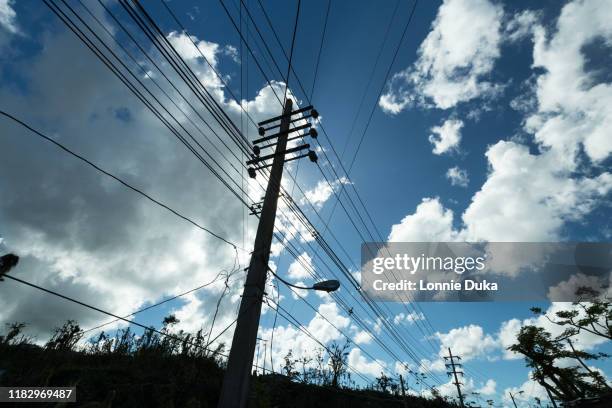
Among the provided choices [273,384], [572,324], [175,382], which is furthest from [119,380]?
[572,324]

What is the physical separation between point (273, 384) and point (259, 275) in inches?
432

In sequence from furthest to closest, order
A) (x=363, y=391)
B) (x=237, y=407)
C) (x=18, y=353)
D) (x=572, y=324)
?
(x=572, y=324)
(x=363, y=391)
(x=18, y=353)
(x=237, y=407)

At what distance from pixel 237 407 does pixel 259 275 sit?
2814mm

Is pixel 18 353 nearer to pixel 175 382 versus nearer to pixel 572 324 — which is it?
pixel 175 382

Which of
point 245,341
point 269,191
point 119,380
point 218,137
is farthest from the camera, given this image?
point 119,380

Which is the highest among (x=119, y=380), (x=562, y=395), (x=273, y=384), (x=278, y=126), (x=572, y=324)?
(x=572, y=324)

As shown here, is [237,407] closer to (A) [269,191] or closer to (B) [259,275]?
(B) [259,275]

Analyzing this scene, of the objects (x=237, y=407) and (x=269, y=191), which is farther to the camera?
(x=269, y=191)

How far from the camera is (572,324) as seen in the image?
29.4m

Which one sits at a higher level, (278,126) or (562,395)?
(278,126)

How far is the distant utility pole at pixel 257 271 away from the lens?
6422 mm

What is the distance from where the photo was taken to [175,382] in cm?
1055

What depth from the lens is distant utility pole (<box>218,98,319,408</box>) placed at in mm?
6422

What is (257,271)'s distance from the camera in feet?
25.6
